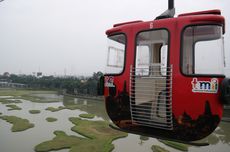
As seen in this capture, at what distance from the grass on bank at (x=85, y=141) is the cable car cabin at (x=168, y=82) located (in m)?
9.16

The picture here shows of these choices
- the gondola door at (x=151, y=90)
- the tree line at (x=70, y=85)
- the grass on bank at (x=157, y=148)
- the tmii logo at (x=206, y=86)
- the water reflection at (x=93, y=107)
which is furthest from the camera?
the tree line at (x=70, y=85)

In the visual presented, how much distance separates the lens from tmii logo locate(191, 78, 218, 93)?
1753mm

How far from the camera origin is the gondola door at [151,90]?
1.98 metres

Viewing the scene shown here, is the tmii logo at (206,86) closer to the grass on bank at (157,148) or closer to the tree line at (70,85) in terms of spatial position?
the grass on bank at (157,148)

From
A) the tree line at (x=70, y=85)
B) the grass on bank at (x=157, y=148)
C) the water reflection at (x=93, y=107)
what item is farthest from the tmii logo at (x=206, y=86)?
the tree line at (x=70, y=85)

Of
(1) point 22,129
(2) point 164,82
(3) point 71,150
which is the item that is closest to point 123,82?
(2) point 164,82

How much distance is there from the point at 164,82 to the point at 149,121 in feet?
1.52

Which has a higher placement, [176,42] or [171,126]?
[176,42]

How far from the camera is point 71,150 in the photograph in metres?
10.6

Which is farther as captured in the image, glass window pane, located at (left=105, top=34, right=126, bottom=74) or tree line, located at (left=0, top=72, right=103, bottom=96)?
tree line, located at (left=0, top=72, right=103, bottom=96)

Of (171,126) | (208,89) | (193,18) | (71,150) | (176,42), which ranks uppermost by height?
(193,18)

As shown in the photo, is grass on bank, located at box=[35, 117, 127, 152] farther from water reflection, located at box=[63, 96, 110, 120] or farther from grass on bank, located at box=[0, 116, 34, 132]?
water reflection, located at box=[63, 96, 110, 120]

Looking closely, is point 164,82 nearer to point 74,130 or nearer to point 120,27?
point 120,27

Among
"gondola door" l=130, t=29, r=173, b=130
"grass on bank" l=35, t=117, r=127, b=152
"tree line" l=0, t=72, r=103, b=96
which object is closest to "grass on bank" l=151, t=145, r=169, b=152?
"grass on bank" l=35, t=117, r=127, b=152
